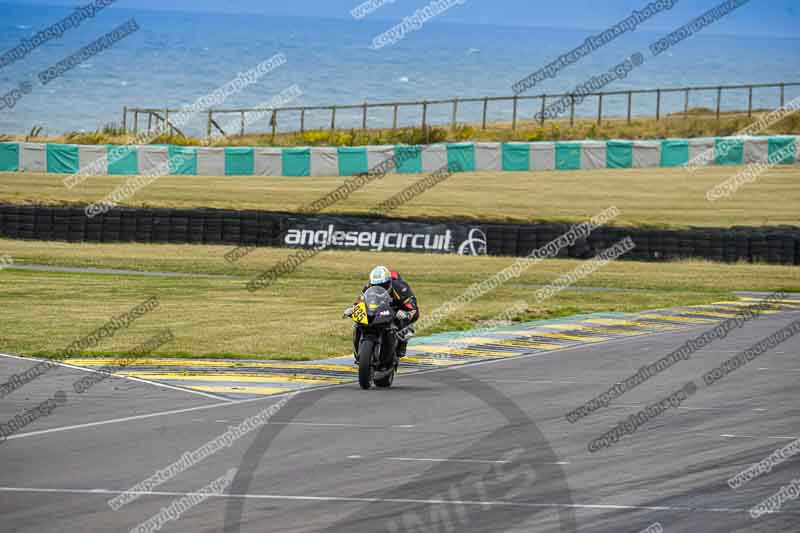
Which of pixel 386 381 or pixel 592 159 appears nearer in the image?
pixel 386 381

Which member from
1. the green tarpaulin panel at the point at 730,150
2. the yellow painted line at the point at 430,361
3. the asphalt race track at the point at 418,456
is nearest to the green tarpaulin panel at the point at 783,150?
the green tarpaulin panel at the point at 730,150

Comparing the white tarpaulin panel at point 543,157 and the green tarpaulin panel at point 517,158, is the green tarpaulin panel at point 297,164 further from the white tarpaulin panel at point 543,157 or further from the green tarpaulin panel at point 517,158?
the white tarpaulin panel at point 543,157

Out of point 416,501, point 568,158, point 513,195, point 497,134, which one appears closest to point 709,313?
point 416,501

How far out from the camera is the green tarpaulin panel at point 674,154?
53.8 m

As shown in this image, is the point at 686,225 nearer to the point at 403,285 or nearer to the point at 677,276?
the point at 677,276

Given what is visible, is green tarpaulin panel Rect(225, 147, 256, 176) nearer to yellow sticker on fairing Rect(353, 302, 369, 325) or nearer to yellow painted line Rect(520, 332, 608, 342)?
yellow painted line Rect(520, 332, 608, 342)

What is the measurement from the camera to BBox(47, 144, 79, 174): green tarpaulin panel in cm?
5200

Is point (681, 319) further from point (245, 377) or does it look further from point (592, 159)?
point (592, 159)

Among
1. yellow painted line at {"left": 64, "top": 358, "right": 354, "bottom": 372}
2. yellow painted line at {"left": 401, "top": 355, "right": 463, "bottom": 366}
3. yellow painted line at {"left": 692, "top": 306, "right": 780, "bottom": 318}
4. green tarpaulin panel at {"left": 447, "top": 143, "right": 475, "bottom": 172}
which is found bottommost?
yellow painted line at {"left": 64, "top": 358, "right": 354, "bottom": 372}

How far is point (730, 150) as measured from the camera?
52.7 meters

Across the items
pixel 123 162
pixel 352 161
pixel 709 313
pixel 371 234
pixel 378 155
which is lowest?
pixel 709 313

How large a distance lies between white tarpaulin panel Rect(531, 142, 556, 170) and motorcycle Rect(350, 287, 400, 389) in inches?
1491

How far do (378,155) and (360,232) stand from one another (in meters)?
15.4

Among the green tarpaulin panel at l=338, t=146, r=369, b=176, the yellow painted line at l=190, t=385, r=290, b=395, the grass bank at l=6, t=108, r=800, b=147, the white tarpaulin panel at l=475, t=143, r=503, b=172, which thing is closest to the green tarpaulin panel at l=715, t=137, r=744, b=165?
the grass bank at l=6, t=108, r=800, b=147
